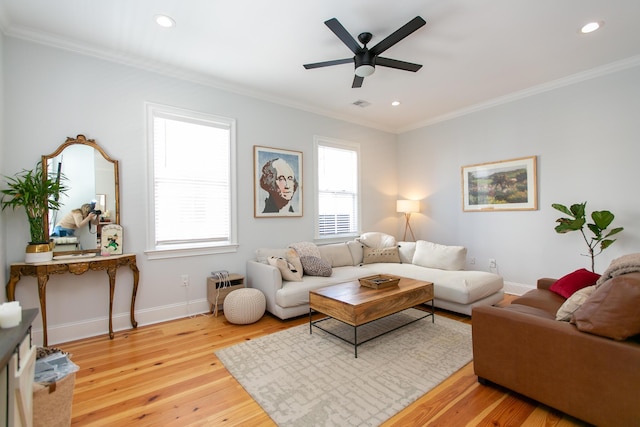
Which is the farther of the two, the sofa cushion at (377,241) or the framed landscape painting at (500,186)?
the sofa cushion at (377,241)

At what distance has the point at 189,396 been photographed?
2.00 m

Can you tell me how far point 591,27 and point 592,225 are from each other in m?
2.08


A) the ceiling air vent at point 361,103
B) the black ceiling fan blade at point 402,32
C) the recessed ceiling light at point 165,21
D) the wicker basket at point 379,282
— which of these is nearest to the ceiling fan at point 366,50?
the black ceiling fan blade at point 402,32

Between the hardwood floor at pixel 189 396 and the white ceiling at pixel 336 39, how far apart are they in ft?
9.68

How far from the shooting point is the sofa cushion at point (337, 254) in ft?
14.2

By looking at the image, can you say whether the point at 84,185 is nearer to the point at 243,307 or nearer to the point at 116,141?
the point at 116,141

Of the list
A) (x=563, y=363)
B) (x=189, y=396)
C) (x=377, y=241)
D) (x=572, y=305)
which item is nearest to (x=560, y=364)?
(x=563, y=363)

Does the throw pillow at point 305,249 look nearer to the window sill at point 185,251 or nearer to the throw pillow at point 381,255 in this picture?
the window sill at point 185,251

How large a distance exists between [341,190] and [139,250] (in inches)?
125

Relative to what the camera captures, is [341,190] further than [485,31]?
Yes

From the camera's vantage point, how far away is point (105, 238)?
9.83ft

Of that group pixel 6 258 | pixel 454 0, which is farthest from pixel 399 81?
pixel 6 258

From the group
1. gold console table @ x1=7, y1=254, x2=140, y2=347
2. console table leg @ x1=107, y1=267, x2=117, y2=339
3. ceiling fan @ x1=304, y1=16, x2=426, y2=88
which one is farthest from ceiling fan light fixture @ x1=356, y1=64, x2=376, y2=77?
console table leg @ x1=107, y1=267, x2=117, y2=339

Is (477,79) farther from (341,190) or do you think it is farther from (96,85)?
(96,85)
